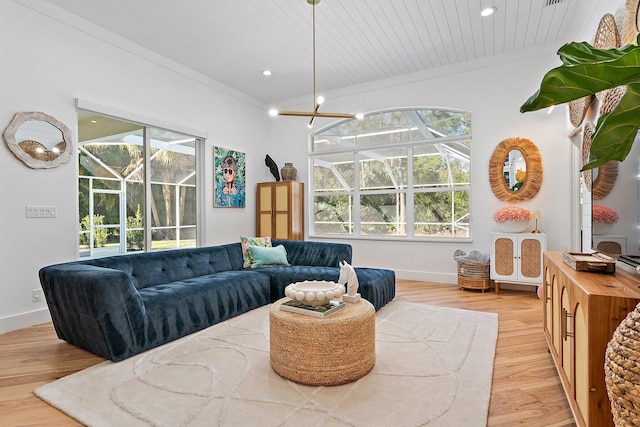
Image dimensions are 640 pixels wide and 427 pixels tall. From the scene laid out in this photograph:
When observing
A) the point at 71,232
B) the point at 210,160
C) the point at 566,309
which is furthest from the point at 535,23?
the point at 71,232

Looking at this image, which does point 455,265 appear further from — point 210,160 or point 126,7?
point 126,7

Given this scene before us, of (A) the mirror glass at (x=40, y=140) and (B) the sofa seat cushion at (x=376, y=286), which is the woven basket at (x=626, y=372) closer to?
(B) the sofa seat cushion at (x=376, y=286)

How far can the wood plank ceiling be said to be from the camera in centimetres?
338

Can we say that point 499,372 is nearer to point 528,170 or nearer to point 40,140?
point 528,170

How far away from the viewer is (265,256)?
4012 millimetres

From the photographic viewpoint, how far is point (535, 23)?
3.76m

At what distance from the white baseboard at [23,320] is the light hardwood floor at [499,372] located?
0.10 metres

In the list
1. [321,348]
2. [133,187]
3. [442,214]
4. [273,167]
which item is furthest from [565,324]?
[273,167]

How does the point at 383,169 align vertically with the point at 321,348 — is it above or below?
above

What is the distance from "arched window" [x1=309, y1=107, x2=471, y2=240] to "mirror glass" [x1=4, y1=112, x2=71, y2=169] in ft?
12.0

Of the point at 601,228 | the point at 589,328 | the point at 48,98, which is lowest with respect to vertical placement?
the point at 589,328

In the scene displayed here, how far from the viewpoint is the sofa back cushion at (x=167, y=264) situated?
9.74 ft

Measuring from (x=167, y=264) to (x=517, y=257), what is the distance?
407 centimetres

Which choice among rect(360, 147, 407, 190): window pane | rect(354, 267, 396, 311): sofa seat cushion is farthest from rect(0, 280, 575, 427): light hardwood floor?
rect(360, 147, 407, 190): window pane
